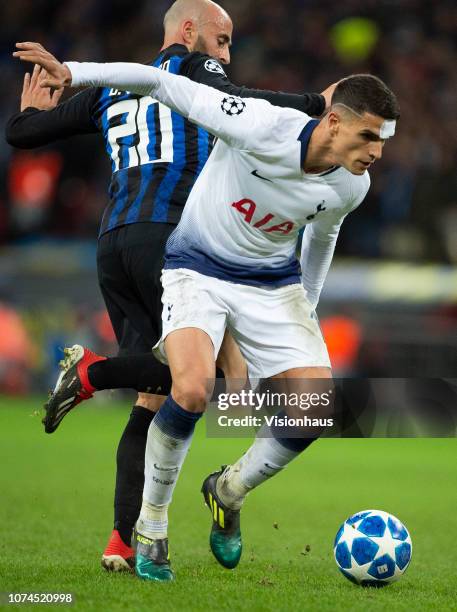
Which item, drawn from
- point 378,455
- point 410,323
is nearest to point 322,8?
point 410,323

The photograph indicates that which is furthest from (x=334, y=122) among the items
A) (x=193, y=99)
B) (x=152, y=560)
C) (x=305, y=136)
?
(x=152, y=560)

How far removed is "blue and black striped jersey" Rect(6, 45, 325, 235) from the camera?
4.89 metres

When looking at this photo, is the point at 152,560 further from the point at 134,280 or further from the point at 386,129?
the point at 386,129

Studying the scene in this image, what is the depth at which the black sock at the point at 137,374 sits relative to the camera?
474cm

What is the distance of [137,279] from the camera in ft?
16.1

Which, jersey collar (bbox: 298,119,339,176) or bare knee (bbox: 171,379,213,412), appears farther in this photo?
jersey collar (bbox: 298,119,339,176)

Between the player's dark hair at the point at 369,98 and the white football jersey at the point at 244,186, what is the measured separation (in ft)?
0.62

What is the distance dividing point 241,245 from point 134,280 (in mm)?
560

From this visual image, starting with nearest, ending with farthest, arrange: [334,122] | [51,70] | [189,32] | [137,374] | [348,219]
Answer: [51,70] < [334,122] < [137,374] < [189,32] < [348,219]

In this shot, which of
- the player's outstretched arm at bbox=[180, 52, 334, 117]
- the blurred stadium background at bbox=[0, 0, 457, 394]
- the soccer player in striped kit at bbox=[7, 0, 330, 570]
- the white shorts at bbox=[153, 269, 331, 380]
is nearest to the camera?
the white shorts at bbox=[153, 269, 331, 380]

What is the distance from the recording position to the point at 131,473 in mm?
4852

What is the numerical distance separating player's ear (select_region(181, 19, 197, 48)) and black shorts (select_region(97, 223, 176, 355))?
94 cm

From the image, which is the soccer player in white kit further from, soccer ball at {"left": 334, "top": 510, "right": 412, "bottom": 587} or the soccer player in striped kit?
soccer ball at {"left": 334, "top": 510, "right": 412, "bottom": 587}

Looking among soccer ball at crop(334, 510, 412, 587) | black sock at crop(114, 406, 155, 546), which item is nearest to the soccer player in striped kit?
black sock at crop(114, 406, 155, 546)
